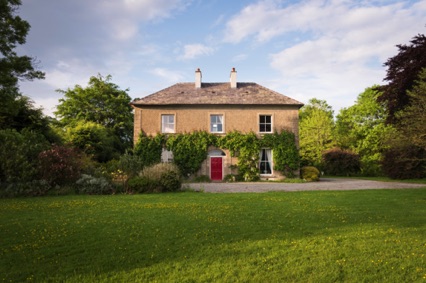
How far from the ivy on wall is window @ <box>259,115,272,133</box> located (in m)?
0.66

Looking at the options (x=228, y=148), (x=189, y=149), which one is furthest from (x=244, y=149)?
(x=189, y=149)

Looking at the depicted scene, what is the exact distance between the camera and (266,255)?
4930 mm

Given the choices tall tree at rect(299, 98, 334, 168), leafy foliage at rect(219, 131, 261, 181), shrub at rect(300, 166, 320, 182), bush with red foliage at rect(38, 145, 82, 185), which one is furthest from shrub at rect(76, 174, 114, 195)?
tall tree at rect(299, 98, 334, 168)

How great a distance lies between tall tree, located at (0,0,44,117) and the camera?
16.2 m

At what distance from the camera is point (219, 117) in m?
24.6

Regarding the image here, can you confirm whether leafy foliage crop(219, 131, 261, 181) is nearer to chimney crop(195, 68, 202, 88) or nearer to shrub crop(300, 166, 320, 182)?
shrub crop(300, 166, 320, 182)

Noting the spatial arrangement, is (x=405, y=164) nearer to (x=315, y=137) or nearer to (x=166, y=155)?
(x=315, y=137)

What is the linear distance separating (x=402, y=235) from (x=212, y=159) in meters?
18.3

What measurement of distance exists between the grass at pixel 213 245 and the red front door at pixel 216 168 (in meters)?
14.5

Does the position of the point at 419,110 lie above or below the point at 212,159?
above

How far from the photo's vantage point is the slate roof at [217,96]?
24.2m

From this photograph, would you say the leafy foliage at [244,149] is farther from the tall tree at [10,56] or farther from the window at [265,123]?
the tall tree at [10,56]

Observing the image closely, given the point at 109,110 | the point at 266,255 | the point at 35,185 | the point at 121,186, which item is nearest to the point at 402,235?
the point at 266,255

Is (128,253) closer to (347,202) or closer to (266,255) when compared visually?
(266,255)
